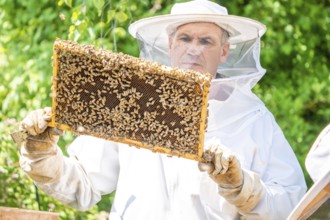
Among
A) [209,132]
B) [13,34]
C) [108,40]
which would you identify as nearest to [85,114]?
[209,132]

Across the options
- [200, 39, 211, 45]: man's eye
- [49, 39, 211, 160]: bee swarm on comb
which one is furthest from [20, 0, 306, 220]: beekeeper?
[49, 39, 211, 160]: bee swarm on comb

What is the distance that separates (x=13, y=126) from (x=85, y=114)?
10.1 ft

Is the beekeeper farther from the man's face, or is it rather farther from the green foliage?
the green foliage

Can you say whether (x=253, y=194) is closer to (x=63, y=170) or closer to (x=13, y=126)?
(x=63, y=170)

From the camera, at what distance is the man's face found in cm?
532

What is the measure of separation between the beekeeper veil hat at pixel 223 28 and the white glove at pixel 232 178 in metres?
0.57

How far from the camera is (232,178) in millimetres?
→ 4902

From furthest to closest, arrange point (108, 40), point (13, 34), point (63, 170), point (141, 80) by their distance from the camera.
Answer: point (13, 34)
point (108, 40)
point (63, 170)
point (141, 80)

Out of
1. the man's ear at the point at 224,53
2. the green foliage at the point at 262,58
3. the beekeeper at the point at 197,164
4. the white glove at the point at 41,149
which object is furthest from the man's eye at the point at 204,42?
the green foliage at the point at 262,58

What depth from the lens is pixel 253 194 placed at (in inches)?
196

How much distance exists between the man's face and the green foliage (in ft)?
8.24

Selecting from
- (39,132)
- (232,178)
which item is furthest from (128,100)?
(232,178)

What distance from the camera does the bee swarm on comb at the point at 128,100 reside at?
4773mm

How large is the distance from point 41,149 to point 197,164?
0.67m
